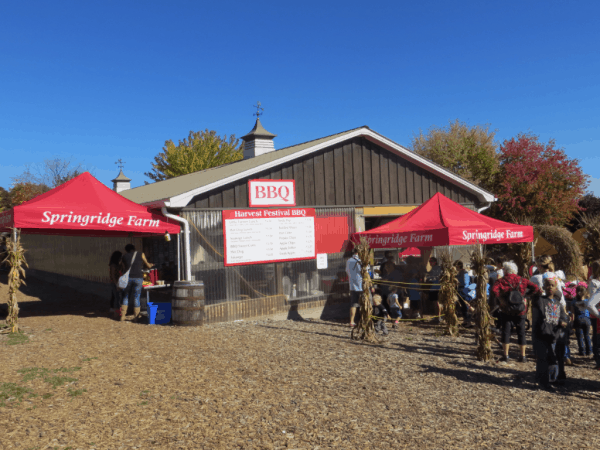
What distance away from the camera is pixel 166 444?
4.76m

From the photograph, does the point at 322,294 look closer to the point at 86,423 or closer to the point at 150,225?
the point at 150,225

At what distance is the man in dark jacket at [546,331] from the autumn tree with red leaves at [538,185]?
61.0 feet

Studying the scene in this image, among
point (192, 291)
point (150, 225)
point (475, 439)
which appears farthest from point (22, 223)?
point (475, 439)

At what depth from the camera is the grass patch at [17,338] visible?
8934 millimetres

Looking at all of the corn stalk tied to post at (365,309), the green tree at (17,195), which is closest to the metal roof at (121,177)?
the green tree at (17,195)

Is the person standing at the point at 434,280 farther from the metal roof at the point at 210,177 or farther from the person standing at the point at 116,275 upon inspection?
the person standing at the point at 116,275

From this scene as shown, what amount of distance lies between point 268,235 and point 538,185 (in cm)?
1784

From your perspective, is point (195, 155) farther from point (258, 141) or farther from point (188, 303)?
point (188, 303)

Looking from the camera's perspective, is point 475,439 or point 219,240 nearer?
point 475,439

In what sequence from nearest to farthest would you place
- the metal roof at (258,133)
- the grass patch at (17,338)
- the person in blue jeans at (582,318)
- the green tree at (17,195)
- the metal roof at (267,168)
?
the person in blue jeans at (582,318) → the grass patch at (17,338) → the metal roof at (267,168) → the metal roof at (258,133) → the green tree at (17,195)

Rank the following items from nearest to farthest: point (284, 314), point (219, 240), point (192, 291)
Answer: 1. point (192, 291)
2. point (219, 240)
3. point (284, 314)

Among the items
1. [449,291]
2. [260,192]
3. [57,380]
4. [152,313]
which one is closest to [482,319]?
[449,291]

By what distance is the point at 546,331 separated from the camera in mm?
6863

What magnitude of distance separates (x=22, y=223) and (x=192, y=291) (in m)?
3.62
